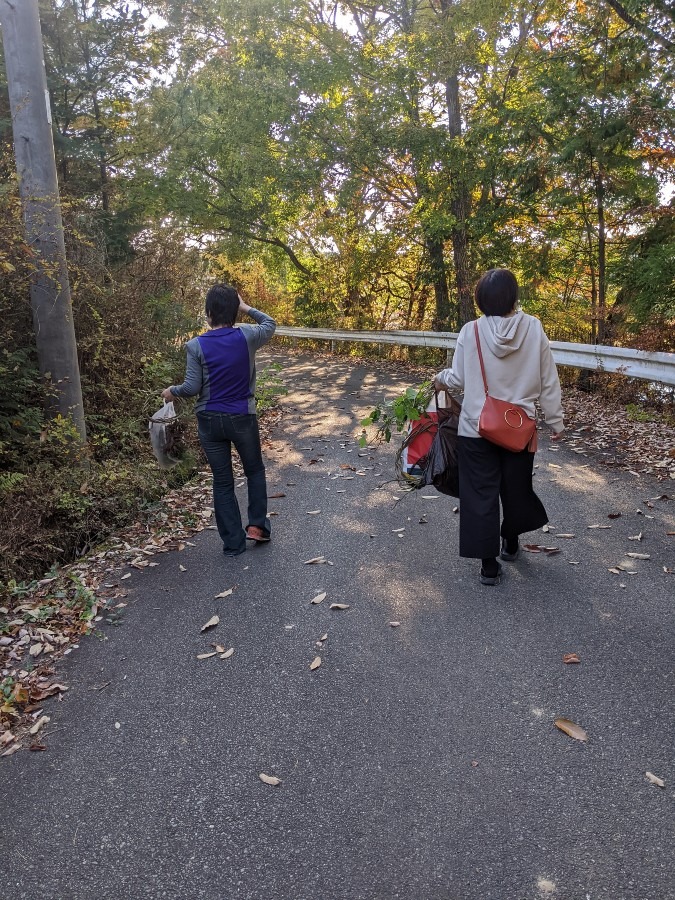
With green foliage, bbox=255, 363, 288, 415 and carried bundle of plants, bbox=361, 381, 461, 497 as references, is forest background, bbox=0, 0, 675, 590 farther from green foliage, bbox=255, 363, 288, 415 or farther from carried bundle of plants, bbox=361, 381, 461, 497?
carried bundle of plants, bbox=361, 381, 461, 497

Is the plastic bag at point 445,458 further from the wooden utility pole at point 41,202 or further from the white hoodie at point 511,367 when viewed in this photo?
the wooden utility pole at point 41,202

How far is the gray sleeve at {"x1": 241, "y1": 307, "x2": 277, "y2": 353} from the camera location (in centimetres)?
548

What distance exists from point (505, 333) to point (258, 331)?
211cm

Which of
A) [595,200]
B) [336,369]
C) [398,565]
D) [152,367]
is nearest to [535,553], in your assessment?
[398,565]

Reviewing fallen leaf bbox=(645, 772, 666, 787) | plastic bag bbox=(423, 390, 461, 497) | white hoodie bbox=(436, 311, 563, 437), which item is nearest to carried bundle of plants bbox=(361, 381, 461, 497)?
plastic bag bbox=(423, 390, 461, 497)

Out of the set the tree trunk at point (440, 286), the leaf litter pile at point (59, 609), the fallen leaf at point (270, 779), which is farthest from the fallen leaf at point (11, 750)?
the tree trunk at point (440, 286)

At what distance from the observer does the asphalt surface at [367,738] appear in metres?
2.52

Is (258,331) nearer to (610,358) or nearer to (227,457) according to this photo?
(227,457)

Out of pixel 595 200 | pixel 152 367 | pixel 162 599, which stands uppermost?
pixel 595 200

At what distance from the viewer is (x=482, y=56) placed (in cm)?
1616

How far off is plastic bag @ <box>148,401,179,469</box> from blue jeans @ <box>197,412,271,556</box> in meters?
0.25

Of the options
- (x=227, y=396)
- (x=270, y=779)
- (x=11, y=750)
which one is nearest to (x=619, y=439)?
(x=227, y=396)

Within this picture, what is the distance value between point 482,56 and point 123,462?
1425 cm

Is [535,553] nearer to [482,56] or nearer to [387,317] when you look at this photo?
[482,56]
